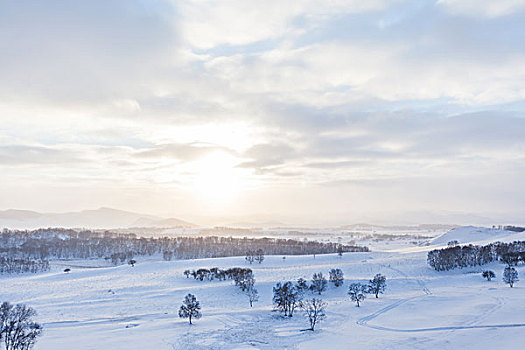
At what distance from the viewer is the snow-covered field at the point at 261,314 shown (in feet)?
178

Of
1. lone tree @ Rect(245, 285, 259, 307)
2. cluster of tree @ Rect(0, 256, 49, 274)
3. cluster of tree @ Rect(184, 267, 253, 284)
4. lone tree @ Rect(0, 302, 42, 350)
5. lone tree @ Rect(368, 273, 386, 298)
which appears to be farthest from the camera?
cluster of tree @ Rect(0, 256, 49, 274)

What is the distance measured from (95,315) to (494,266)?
452ft

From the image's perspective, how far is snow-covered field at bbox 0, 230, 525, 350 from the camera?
54.2 metres

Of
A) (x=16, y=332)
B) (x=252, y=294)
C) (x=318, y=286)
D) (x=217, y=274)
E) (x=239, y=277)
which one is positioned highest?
(x=16, y=332)

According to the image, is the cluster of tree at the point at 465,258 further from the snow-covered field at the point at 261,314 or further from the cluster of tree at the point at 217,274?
the cluster of tree at the point at 217,274

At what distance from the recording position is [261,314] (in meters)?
75.3

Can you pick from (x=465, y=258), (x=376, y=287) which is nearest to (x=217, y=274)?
(x=376, y=287)

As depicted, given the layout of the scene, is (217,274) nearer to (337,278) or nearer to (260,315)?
(337,278)

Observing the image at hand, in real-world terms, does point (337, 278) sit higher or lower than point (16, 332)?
lower

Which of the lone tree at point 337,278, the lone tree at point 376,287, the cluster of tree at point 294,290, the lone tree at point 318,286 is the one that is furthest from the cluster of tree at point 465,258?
the lone tree at point 318,286

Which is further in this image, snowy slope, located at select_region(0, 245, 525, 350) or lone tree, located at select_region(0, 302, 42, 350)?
snowy slope, located at select_region(0, 245, 525, 350)

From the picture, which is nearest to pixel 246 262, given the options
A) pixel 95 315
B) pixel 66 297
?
pixel 66 297

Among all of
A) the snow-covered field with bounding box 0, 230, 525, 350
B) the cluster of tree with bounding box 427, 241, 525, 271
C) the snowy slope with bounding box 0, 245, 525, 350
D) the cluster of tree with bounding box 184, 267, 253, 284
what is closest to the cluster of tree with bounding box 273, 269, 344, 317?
the snow-covered field with bounding box 0, 230, 525, 350

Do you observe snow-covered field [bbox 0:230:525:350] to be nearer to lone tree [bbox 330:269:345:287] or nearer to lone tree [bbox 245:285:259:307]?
lone tree [bbox 245:285:259:307]
